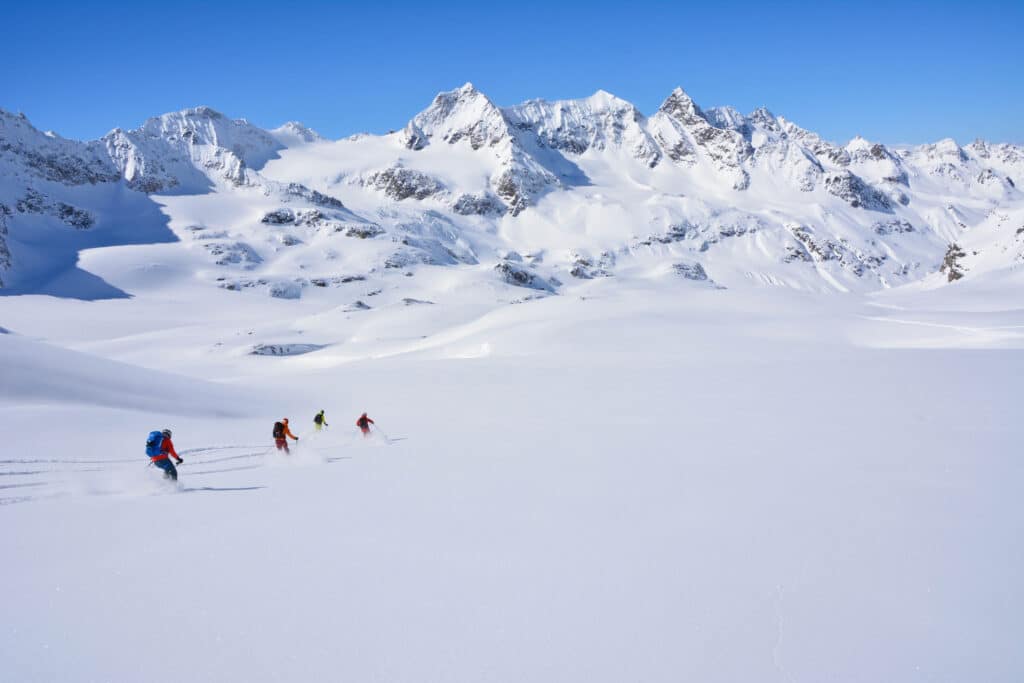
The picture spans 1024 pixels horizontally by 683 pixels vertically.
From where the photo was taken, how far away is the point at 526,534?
22.2 feet

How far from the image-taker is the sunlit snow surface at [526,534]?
4.46 m

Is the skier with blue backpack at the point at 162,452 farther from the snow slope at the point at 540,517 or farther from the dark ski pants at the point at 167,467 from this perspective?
the snow slope at the point at 540,517

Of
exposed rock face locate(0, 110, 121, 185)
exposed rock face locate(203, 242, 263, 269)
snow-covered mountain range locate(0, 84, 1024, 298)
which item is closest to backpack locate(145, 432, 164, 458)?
snow-covered mountain range locate(0, 84, 1024, 298)

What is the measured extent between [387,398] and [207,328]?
185 ft

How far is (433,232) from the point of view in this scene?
164375 mm

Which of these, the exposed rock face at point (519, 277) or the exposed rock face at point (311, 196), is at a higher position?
the exposed rock face at point (311, 196)

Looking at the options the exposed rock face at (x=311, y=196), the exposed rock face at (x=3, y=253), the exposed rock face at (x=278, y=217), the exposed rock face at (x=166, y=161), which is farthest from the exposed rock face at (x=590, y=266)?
the exposed rock face at (x=3, y=253)

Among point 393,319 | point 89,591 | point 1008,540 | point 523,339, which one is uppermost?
point 393,319

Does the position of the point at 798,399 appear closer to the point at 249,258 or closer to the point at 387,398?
the point at 387,398

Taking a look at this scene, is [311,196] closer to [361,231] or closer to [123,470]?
[361,231]

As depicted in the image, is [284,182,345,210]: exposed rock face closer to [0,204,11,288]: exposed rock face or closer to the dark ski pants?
[0,204,11,288]: exposed rock face

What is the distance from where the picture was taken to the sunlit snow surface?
4.46 metres

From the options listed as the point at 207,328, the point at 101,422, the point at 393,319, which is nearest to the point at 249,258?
the point at 207,328

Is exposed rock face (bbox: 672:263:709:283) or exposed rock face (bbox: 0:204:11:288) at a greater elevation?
exposed rock face (bbox: 0:204:11:288)
